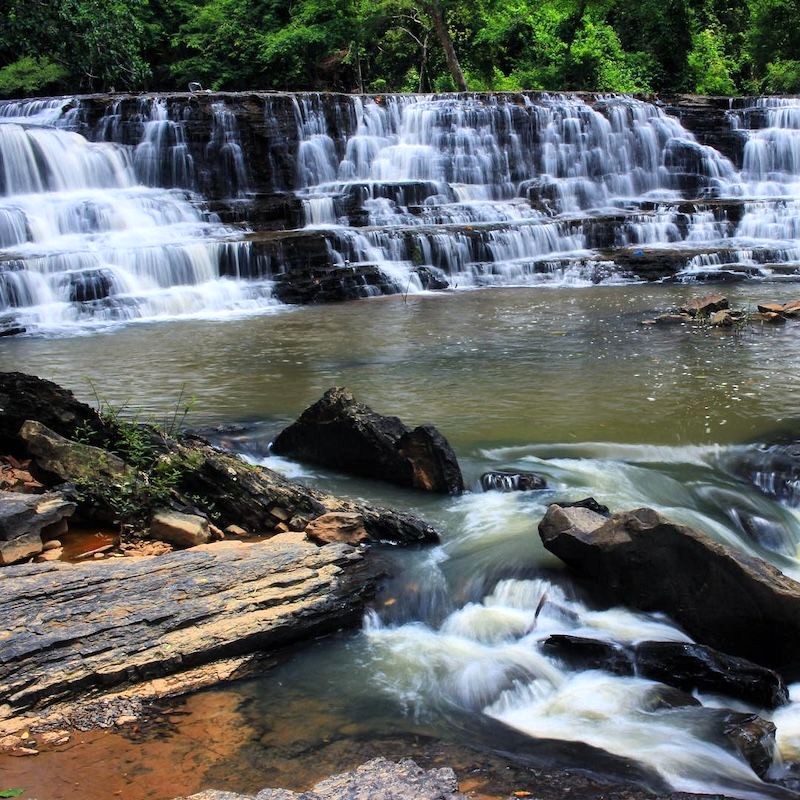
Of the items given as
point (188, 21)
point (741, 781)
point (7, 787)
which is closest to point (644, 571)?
point (741, 781)

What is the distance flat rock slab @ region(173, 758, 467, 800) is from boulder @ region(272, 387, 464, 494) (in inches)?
128

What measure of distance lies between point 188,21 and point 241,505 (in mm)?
30983

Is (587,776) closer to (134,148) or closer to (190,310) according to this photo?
(190,310)

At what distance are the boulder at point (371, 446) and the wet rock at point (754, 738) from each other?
2.93 m

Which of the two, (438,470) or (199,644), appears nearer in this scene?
(199,644)

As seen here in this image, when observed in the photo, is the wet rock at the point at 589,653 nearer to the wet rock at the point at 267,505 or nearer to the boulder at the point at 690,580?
the boulder at the point at 690,580

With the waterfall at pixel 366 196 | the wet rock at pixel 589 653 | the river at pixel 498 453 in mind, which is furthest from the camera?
the waterfall at pixel 366 196

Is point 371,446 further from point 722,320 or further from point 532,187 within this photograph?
point 532,187

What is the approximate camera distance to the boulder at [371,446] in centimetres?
644

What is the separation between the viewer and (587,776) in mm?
3406

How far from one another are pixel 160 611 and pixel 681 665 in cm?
240

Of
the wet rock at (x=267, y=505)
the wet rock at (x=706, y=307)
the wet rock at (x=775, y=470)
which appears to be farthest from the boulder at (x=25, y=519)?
the wet rock at (x=706, y=307)

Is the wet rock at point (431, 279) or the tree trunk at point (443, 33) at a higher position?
the tree trunk at point (443, 33)

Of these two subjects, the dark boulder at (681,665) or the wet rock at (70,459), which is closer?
the dark boulder at (681,665)
